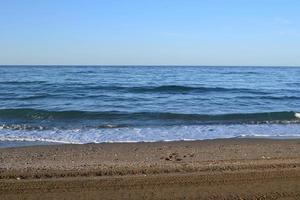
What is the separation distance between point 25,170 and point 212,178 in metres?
2.83

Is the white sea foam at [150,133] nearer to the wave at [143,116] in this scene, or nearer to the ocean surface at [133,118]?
the ocean surface at [133,118]

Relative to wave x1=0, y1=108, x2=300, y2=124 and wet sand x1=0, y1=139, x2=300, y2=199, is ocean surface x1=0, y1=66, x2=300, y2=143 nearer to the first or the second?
wave x1=0, y1=108, x2=300, y2=124

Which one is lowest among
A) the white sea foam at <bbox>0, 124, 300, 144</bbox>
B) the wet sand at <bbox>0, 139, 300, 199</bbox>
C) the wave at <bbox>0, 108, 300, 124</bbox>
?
the wave at <bbox>0, 108, 300, 124</bbox>

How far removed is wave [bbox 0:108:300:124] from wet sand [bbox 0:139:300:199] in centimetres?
668

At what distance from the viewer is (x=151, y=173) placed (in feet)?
23.1

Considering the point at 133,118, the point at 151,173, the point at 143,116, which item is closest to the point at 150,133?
the point at 133,118

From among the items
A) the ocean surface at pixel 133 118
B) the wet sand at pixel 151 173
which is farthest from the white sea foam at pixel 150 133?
the wet sand at pixel 151 173

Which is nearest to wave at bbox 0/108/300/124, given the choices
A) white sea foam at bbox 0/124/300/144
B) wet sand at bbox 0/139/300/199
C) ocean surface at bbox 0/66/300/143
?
ocean surface at bbox 0/66/300/143

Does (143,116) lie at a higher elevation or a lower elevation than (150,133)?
lower

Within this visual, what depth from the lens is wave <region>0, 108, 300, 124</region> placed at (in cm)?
1686

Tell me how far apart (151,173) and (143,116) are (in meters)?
10.8

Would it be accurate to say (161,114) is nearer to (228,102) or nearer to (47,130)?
(47,130)

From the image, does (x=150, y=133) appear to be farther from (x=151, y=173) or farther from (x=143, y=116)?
(x=151, y=173)

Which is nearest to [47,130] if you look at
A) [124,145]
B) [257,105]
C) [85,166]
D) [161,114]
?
[124,145]
